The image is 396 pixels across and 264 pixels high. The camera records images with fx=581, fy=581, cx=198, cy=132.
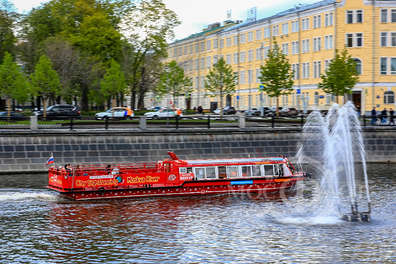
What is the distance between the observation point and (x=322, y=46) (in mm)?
82875

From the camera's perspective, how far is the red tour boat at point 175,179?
2814 centimetres

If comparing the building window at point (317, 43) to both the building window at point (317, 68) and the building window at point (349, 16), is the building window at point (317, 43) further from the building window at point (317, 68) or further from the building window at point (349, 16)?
the building window at point (349, 16)

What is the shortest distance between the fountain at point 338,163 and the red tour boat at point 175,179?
9.34 feet

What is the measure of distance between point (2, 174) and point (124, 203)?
12.4m

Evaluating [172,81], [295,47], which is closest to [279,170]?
[172,81]

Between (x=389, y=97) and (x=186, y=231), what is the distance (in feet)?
205

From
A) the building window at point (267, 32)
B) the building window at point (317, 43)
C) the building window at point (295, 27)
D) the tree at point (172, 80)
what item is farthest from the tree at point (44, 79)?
the building window at point (267, 32)

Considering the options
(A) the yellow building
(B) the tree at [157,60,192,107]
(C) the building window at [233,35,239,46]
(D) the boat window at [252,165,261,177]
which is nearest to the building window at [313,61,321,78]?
(A) the yellow building

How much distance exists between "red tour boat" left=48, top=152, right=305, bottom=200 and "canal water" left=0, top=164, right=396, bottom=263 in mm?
718

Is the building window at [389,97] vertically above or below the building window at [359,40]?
below

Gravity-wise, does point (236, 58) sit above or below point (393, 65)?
above

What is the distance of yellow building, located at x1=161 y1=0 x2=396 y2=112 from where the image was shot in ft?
255

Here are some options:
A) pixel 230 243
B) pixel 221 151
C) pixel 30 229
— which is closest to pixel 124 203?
pixel 30 229

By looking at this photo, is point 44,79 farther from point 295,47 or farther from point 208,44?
point 208,44
